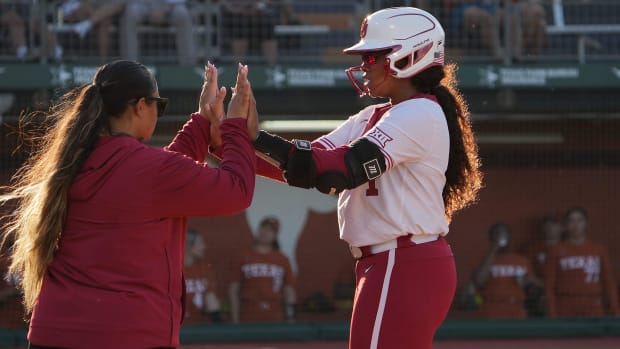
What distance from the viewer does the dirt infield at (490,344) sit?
31.6 ft

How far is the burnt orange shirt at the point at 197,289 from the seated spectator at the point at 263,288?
0.92 ft

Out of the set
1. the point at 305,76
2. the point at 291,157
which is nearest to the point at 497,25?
the point at 305,76

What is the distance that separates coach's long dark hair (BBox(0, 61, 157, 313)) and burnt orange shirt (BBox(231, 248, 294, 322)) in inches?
269

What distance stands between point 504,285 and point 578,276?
747 millimetres

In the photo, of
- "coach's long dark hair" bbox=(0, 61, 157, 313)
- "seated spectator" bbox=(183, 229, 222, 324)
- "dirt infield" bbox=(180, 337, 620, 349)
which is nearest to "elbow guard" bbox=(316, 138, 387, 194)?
"coach's long dark hair" bbox=(0, 61, 157, 313)

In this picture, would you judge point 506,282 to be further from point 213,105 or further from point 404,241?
point 213,105

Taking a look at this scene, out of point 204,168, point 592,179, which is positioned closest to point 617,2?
point 592,179

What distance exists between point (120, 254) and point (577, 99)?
810 centimetres

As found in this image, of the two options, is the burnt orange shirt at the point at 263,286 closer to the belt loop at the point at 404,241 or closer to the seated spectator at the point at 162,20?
the seated spectator at the point at 162,20

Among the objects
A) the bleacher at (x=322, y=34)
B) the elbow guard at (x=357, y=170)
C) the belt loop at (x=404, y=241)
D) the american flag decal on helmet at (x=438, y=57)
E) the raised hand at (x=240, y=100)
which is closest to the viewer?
the raised hand at (x=240, y=100)

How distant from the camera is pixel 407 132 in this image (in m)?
3.54

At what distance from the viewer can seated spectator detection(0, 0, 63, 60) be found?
973cm

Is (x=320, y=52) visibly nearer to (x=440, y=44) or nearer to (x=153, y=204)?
(x=440, y=44)

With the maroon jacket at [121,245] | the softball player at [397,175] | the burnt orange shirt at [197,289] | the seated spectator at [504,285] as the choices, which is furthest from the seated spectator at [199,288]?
the maroon jacket at [121,245]
